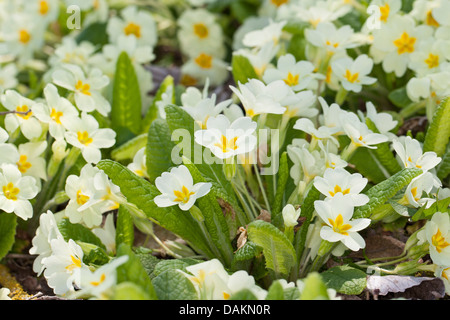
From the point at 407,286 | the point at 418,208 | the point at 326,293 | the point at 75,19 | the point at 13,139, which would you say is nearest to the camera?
the point at 326,293

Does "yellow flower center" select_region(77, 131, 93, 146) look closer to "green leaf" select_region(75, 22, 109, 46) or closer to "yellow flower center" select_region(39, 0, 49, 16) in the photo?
"green leaf" select_region(75, 22, 109, 46)

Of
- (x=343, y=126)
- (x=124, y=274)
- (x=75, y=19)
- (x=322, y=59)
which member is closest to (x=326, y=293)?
(x=124, y=274)

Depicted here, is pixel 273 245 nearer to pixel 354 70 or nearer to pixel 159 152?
pixel 159 152

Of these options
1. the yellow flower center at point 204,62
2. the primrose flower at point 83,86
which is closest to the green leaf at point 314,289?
the primrose flower at point 83,86

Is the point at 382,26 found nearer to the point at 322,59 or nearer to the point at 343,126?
the point at 322,59

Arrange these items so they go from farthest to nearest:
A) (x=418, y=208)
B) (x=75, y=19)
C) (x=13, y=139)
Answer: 1. (x=75, y=19)
2. (x=13, y=139)
3. (x=418, y=208)

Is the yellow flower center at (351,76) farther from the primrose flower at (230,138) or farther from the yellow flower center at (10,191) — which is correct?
the yellow flower center at (10,191)

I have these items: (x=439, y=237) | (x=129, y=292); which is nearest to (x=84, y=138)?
(x=129, y=292)

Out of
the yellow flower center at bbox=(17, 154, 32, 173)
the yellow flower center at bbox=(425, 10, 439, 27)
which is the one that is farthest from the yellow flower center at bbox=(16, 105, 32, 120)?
the yellow flower center at bbox=(425, 10, 439, 27)
